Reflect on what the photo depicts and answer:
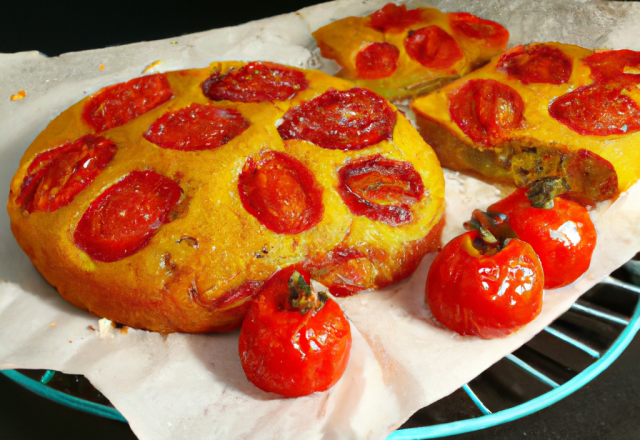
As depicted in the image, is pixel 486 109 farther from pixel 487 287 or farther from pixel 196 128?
pixel 196 128

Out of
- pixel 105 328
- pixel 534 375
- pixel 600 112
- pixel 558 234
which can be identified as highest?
pixel 600 112

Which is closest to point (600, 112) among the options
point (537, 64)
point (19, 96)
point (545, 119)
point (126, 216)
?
point (545, 119)

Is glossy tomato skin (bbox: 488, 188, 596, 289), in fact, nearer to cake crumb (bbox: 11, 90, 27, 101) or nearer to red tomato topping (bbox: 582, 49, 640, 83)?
red tomato topping (bbox: 582, 49, 640, 83)

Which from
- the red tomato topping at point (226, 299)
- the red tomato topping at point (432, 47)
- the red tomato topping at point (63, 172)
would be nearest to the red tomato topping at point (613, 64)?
the red tomato topping at point (432, 47)

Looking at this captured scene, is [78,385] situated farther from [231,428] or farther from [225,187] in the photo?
[225,187]

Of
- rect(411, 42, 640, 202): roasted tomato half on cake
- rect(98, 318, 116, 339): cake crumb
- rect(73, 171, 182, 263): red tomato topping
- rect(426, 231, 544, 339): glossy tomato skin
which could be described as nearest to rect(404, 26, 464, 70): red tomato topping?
rect(411, 42, 640, 202): roasted tomato half on cake

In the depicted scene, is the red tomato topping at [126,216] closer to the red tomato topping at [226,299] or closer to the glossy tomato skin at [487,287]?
the red tomato topping at [226,299]
